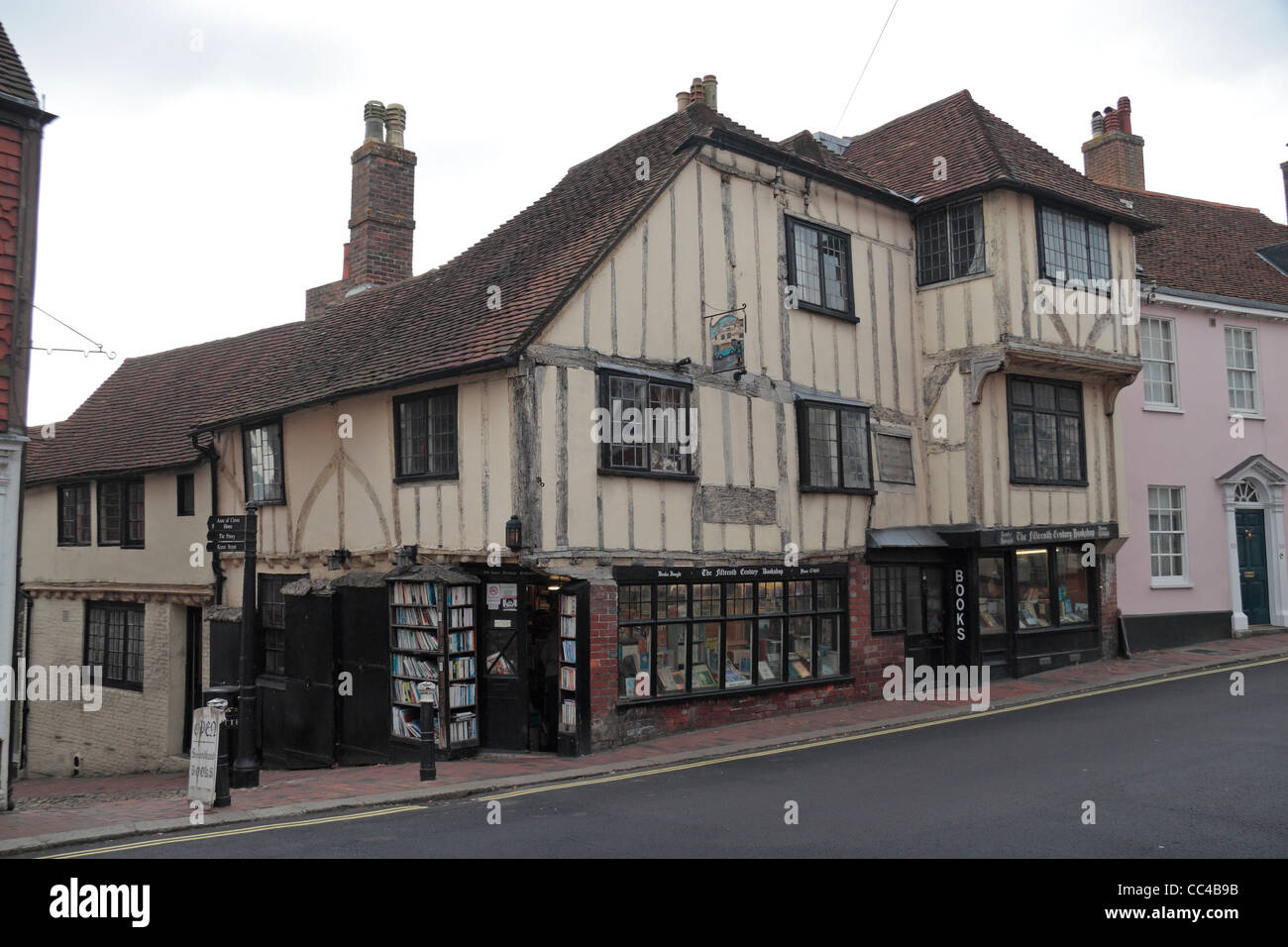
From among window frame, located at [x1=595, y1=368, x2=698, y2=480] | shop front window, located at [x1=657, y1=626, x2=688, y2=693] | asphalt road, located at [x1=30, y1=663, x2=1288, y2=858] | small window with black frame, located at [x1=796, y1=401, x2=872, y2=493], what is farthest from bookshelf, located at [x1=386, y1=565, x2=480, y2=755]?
small window with black frame, located at [x1=796, y1=401, x2=872, y2=493]

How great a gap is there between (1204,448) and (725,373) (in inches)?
499

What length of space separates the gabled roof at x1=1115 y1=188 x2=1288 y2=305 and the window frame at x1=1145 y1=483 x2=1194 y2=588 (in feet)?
13.5

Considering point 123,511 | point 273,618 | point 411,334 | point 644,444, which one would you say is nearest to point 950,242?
point 644,444

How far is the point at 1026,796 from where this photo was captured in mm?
8859

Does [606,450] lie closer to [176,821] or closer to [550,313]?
Answer: [550,313]

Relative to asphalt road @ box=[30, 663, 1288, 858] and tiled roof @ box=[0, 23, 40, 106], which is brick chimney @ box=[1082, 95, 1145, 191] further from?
tiled roof @ box=[0, 23, 40, 106]

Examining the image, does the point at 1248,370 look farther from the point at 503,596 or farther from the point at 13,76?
the point at 13,76

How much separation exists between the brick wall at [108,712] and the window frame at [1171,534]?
61.6 ft

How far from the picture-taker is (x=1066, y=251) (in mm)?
17844

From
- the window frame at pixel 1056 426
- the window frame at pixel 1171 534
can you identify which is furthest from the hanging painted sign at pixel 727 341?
the window frame at pixel 1171 534

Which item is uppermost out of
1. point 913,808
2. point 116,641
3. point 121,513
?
point 121,513

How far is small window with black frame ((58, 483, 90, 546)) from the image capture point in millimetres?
21734

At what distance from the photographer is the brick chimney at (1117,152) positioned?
84.3 feet
